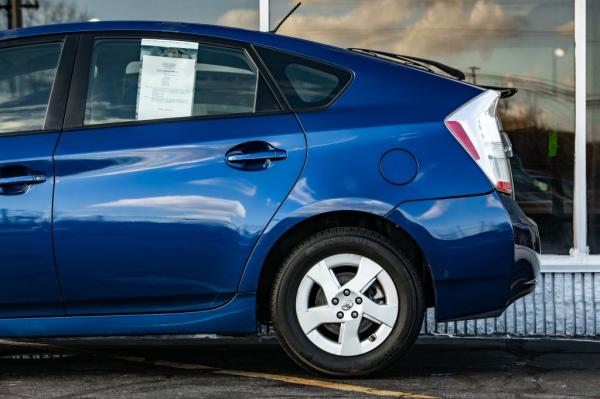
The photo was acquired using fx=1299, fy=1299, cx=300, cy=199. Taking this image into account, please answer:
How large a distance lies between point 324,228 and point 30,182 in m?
1.28

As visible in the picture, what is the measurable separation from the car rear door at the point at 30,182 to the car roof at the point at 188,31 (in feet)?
0.34

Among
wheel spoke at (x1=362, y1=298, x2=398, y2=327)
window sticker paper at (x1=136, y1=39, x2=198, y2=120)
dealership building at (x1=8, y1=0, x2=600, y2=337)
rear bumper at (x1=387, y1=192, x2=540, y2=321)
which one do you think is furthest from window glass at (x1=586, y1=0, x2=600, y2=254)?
window sticker paper at (x1=136, y1=39, x2=198, y2=120)

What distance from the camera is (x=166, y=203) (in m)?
5.52

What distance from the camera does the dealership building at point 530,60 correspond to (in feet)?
28.4

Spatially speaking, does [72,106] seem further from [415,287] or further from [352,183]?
[415,287]

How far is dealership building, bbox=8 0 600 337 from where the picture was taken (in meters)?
8.66

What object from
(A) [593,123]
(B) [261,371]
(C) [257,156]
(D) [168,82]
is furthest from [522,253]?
(A) [593,123]

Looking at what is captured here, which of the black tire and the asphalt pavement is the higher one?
the black tire

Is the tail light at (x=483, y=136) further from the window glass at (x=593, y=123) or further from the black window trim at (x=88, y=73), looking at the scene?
the window glass at (x=593, y=123)

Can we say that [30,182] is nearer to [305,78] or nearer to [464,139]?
[305,78]

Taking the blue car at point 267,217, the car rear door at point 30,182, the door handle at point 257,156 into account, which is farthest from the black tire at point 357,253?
the car rear door at point 30,182

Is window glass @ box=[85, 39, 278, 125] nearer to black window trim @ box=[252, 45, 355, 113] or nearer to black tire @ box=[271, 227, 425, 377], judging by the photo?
black window trim @ box=[252, 45, 355, 113]

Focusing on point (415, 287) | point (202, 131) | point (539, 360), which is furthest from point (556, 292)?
point (202, 131)

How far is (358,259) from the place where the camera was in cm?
559
